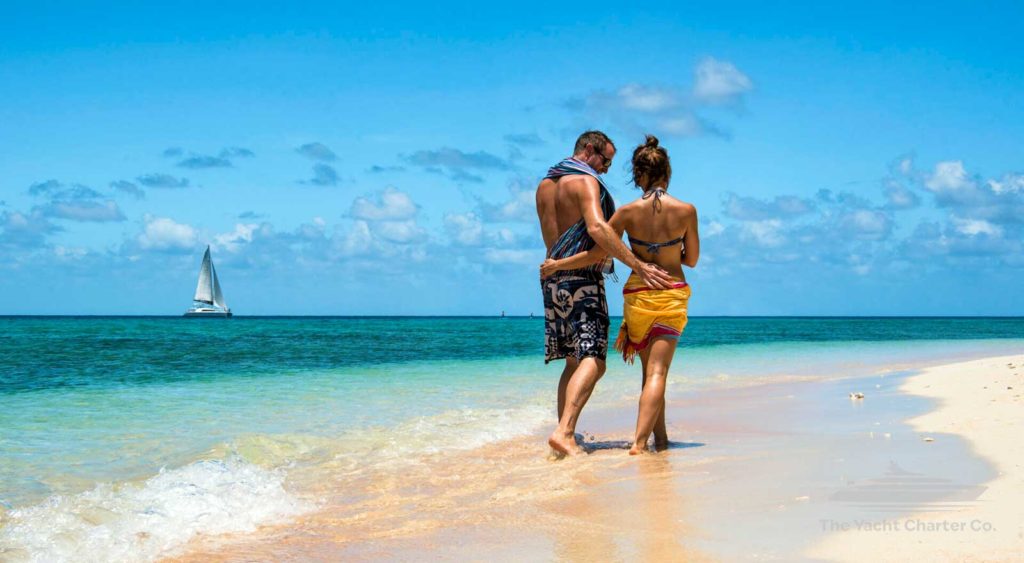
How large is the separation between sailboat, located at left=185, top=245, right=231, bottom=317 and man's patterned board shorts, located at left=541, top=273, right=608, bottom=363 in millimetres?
80231

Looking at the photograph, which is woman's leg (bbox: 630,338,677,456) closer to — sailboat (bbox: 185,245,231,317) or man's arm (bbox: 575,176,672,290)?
man's arm (bbox: 575,176,672,290)

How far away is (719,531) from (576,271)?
2.40 m

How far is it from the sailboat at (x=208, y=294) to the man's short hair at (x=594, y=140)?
80.3 m

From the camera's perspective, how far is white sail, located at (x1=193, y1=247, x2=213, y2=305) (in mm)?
80188

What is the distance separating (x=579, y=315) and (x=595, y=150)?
1.09 m

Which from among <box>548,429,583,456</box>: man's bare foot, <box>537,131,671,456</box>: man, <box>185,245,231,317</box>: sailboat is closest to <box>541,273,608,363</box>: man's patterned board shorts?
<box>537,131,671,456</box>: man

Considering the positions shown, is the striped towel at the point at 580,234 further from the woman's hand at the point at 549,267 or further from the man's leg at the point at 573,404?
the man's leg at the point at 573,404

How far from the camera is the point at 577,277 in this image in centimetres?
504

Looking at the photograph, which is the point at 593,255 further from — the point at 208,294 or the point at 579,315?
the point at 208,294

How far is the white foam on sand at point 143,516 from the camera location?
3158 mm

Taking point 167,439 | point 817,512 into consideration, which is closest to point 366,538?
point 817,512

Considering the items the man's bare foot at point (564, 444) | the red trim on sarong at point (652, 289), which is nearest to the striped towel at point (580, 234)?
the red trim on sarong at point (652, 289)

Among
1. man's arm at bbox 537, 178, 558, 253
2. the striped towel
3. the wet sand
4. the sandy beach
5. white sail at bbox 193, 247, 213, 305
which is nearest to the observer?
the sandy beach

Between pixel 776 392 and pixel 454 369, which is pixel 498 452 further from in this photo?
pixel 454 369
